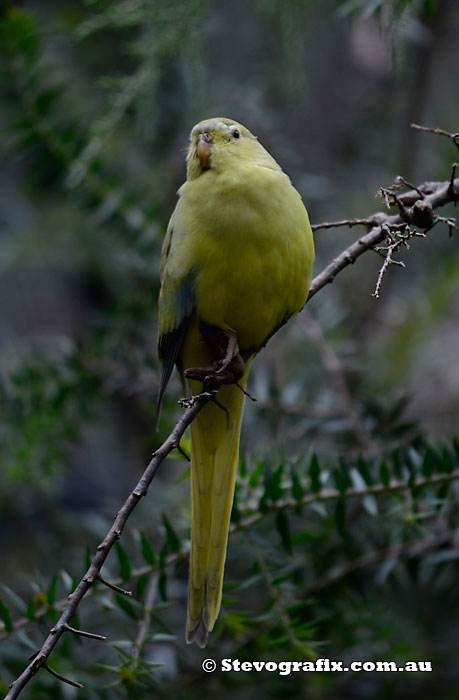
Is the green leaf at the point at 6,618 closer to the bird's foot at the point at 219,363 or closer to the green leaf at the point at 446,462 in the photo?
the bird's foot at the point at 219,363

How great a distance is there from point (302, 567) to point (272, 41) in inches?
125

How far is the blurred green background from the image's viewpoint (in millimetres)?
1953

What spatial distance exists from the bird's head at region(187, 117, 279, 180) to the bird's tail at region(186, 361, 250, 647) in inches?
21.7

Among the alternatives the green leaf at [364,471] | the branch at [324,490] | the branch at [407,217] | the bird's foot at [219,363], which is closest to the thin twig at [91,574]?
the branch at [324,490]

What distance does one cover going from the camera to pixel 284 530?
1820mm

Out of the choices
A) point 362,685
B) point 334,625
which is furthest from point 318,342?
point 362,685

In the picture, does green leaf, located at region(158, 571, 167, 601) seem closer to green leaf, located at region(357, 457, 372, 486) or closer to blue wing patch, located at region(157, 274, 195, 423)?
blue wing patch, located at region(157, 274, 195, 423)

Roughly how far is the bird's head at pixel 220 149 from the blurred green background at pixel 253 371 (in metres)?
0.26

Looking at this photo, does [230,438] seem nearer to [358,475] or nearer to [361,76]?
[358,475]

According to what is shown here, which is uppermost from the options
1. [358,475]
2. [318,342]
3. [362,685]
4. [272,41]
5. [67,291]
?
[272,41]

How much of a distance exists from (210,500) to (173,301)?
20.3 inches

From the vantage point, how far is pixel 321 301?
8.94 ft

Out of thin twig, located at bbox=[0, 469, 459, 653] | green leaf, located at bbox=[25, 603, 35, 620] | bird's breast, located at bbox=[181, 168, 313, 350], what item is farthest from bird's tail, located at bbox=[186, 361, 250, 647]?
green leaf, located at bbox=[25, 603, 35, 620]

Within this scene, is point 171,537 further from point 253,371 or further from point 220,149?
point 220,149
